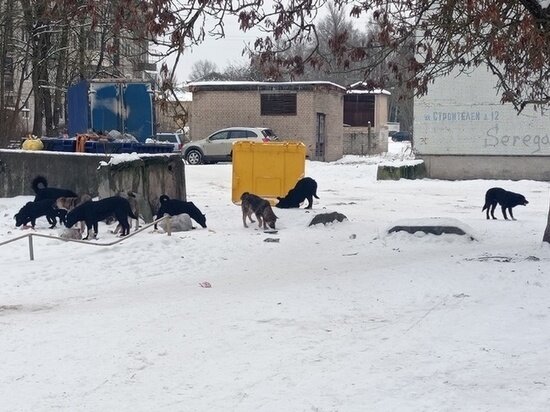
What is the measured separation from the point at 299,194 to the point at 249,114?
78.5 ft

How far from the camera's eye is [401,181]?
2650cm

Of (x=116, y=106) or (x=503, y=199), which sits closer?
(x=503, y=199)

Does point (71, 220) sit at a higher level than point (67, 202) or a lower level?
lower

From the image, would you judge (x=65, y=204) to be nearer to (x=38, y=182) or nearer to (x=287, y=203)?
(x=38, y=182)

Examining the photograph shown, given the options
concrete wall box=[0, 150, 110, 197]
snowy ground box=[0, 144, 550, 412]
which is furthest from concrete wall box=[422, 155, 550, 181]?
concrete wall box=[0, 150, 110, 197]

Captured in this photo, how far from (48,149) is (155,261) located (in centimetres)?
813

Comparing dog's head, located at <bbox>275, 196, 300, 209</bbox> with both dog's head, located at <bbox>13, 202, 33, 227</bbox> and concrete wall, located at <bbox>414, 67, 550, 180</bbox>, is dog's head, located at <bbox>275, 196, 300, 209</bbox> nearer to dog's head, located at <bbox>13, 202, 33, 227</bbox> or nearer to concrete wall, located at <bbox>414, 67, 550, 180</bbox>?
dog's head, located at <bbox>13, 202, 33, 227</bbox>

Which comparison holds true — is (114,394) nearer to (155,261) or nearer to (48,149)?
(155,261)

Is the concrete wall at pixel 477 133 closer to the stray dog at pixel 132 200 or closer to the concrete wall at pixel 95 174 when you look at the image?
the concrete wall at pixel 95 174

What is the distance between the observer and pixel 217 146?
118ft

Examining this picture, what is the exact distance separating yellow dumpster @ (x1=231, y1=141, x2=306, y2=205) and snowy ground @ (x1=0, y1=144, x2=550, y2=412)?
4660 mm

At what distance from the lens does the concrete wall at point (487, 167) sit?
27250mm

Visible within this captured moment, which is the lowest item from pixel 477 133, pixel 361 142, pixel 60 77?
pixel 361 142

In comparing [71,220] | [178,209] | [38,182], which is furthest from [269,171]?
[71,220]
